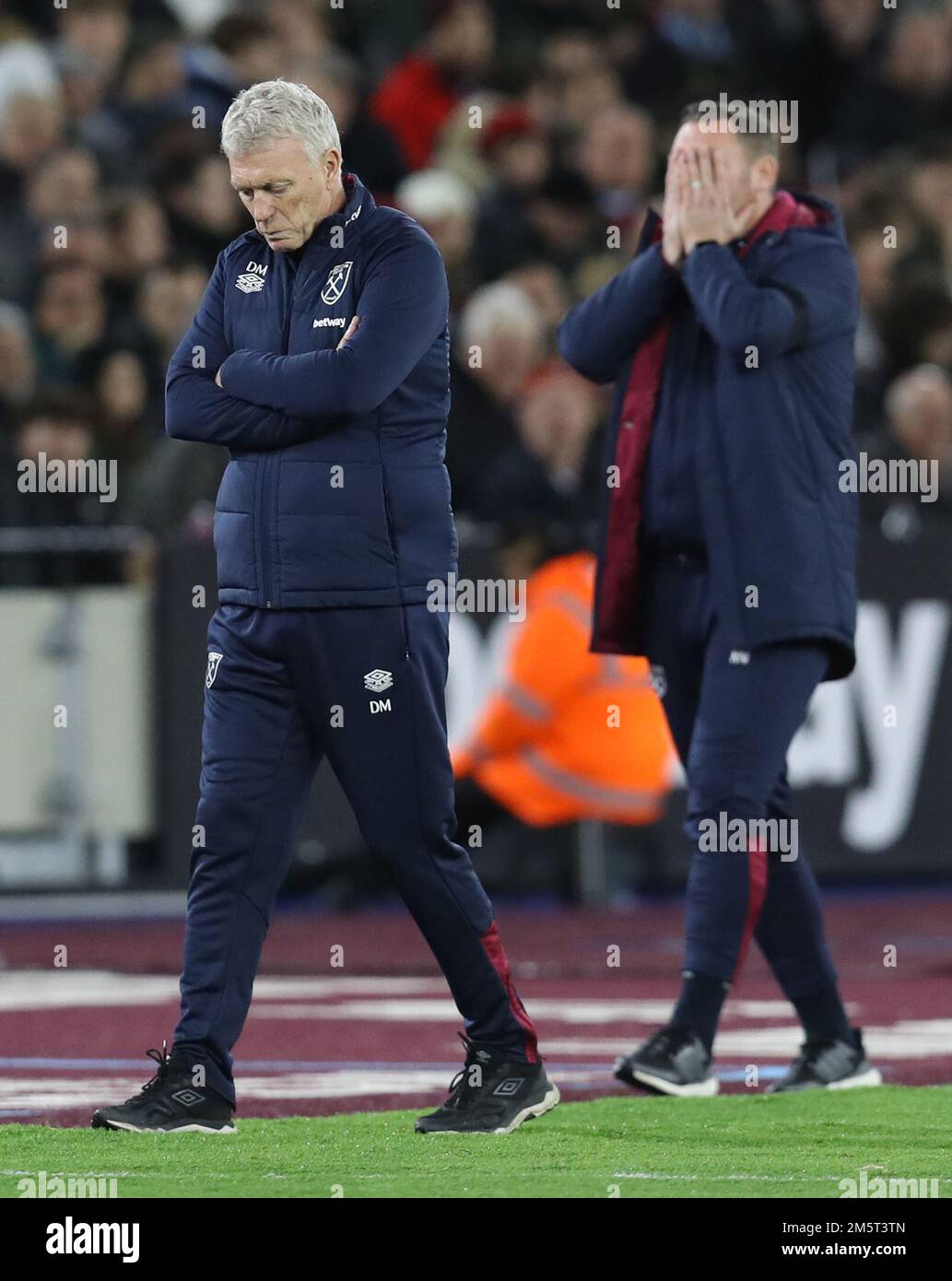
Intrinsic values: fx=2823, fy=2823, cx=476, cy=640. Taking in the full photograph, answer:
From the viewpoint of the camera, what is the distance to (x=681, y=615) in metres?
7.07

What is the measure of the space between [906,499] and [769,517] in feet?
20.7

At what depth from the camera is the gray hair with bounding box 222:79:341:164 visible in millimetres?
6020

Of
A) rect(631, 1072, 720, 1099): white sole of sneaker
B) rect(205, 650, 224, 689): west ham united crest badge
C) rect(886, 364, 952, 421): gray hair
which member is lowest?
rect(631, 1072, 720, 1099): white sole of sneaker

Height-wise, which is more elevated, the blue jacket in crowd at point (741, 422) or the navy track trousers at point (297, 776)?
the blue jacket in crowd at point (741, 422)

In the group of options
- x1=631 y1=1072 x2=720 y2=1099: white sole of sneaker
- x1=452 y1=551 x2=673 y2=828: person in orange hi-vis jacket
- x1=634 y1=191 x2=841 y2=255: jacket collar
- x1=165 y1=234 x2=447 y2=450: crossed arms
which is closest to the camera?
x1=165 y1=234 x2=447 y2=450: crossed arms

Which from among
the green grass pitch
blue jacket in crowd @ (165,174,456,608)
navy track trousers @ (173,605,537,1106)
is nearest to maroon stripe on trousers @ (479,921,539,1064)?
navy track trousers @ (173,605,537,1106)

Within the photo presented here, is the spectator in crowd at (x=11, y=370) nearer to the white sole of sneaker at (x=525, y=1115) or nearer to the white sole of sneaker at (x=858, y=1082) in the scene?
the white sole of sneaker at (x=858, y=1082)

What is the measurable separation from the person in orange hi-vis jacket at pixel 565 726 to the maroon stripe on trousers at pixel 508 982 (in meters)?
5.79

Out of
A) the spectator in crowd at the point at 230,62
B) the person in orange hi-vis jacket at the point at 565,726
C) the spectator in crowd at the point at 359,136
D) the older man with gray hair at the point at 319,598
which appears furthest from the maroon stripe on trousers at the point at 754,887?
the spectator in crowd at the point at 230,62

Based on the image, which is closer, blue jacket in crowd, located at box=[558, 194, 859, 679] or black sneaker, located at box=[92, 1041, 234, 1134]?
black sneaker, located at box=[92, 1041, 234, 1134]

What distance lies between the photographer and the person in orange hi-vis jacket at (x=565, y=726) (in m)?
12.2

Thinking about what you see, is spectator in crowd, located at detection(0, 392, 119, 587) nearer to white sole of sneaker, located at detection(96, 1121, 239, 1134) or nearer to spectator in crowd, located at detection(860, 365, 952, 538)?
spectator in crowd, located at detection(860, 365, 952, 538)

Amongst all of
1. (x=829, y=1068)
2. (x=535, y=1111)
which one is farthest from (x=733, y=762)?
(x=535, y=1111)

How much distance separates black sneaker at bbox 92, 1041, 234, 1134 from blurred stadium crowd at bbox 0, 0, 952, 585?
6.32 meters
